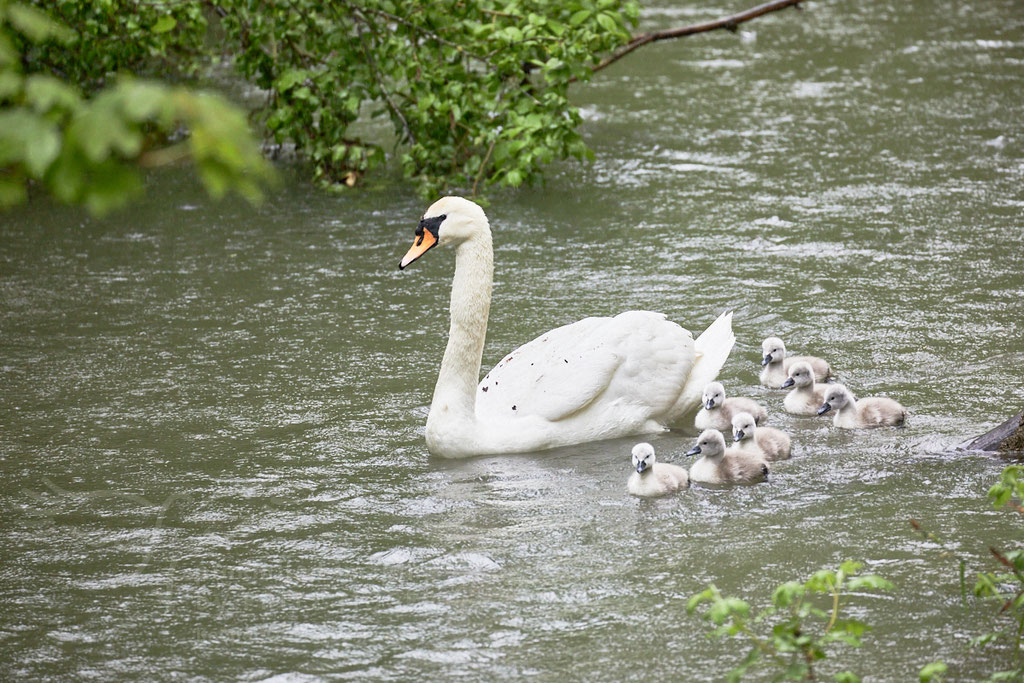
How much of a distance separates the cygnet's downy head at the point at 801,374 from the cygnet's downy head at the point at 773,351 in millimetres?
357

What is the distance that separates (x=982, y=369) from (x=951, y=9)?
12.9 metres

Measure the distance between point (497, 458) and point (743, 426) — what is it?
1.26m

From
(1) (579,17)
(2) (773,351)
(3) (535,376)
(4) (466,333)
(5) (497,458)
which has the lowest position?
(5) (497,458)

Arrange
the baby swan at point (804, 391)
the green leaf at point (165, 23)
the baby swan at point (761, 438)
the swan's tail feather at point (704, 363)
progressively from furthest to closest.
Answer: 1. the green leaf at point (165, 23)
2. the swan's tail feather at point (704, 363)
3. the baby swan at point (804, 391)
4. the baby swan at point (761, 438)

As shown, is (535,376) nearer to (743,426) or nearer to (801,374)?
(743,426)

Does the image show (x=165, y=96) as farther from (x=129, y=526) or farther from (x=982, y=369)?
(x=982, y=369)

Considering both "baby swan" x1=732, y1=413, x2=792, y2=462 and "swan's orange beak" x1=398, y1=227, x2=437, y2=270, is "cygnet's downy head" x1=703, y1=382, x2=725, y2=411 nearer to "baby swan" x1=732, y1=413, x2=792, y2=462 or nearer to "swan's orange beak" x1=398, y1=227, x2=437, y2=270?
"baby swan" x1=732, y1=413, x2=792, y2=462

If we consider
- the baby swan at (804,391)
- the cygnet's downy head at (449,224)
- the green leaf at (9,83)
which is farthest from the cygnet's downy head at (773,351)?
the green leaf at (9,83)

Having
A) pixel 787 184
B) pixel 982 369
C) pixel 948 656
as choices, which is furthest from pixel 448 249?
pixel 948 656

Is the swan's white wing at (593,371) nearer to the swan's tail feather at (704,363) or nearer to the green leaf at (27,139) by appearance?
the swan's tail feather at (704,363)

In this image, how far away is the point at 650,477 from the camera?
240 inches

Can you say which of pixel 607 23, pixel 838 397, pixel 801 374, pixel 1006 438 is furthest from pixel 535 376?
pixel 607 23

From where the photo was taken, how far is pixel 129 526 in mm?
5922

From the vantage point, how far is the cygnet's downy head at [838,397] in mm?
6836
